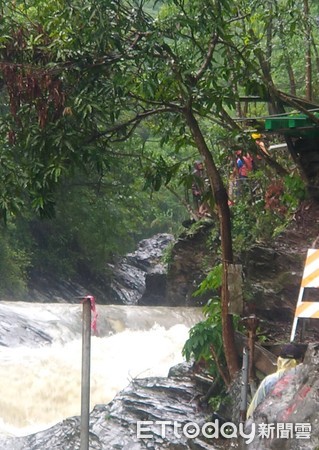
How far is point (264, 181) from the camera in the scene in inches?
536

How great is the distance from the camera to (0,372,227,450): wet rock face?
26.4ft

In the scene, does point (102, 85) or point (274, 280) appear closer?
point (102, 85)

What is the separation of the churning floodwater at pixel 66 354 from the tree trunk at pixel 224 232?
3429mm

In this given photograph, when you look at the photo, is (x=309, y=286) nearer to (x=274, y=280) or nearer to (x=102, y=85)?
(x=102, y=85)

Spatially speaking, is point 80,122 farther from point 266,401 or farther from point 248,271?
point 248,271

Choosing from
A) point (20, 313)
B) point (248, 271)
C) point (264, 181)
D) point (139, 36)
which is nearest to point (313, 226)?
point (248, 271)

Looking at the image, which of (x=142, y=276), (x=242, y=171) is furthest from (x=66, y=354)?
(x=142, y=276)

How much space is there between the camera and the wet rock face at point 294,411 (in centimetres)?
499

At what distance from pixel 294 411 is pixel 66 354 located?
8950mm

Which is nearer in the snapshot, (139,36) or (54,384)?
(139,36)

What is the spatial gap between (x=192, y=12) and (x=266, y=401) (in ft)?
12.4

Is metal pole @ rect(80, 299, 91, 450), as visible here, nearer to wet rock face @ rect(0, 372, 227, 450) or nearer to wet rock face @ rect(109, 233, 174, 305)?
wet rock face @ rect(0, 372, 227, 450)

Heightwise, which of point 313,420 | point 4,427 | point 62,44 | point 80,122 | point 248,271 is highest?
point 62,44

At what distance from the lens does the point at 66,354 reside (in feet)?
45.2
